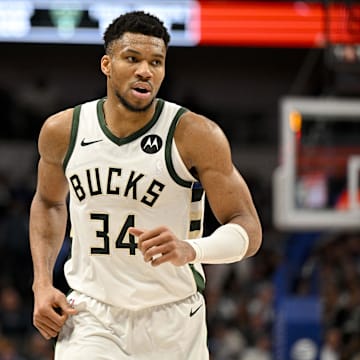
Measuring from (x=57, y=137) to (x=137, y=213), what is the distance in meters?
0.55

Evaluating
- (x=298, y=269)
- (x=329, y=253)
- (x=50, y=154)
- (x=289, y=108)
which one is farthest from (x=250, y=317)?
(x=50, y=154)

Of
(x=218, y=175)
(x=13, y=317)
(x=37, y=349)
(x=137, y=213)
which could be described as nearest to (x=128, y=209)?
(x=137, y=213)

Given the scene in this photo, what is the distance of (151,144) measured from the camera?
411 centimetres

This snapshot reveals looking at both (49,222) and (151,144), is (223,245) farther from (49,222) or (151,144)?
(49,222)

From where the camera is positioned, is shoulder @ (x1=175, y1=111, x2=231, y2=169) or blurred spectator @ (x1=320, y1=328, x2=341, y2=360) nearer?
shoulder @ (x1=175, y1=111, x2=231, y2=169)

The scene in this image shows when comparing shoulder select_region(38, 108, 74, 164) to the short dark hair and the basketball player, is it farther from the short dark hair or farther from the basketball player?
the short dark hair

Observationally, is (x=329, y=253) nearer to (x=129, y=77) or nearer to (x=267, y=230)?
Answer: (x=267, y=230)

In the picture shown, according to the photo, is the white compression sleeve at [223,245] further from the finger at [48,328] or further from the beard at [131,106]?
the finger at [48,328]

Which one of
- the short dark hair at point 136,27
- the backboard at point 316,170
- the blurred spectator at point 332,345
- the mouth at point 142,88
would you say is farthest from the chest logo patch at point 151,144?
the blurred spectator at point 332,345

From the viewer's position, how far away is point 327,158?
9742mm

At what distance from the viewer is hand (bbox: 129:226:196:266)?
3.40 metres

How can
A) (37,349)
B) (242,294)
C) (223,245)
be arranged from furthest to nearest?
(242,294) < (37,349) < (223,245)

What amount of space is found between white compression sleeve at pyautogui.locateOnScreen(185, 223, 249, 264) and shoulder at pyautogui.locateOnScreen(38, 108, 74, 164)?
0.85 meters

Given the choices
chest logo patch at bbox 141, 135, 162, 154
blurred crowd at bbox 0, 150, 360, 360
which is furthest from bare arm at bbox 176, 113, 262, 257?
blurred crowd at bbox 0, 150, 360, 360
